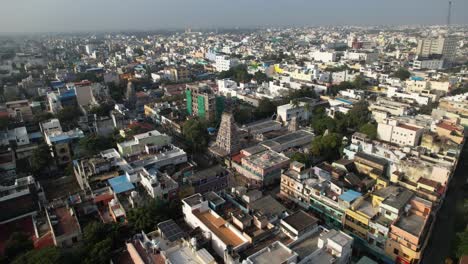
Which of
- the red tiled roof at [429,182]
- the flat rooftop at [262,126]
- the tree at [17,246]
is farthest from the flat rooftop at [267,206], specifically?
the flat rooftop at [262,126]

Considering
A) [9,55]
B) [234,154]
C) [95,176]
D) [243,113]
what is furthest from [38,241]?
[9,55]

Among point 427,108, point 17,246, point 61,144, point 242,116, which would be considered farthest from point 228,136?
point 427,108

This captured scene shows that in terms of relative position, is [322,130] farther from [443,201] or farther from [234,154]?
[443,201]

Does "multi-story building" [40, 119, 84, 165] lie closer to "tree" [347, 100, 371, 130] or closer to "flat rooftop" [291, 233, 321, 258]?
"flat rooftop" [291, 233, 321, 258]

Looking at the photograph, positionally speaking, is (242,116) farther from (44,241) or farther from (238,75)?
(238,75)

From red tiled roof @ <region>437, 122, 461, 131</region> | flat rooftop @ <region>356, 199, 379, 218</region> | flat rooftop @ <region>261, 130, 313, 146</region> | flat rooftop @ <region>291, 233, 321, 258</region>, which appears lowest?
flat rooftop @ <region>261, 130, 313, 146</region>

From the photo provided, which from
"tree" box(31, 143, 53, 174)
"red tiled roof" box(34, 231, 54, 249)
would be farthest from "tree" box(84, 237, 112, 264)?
"tree" box(31, 143, 53, 174)
